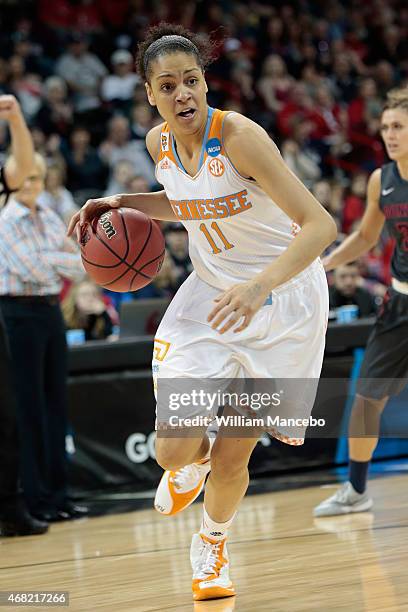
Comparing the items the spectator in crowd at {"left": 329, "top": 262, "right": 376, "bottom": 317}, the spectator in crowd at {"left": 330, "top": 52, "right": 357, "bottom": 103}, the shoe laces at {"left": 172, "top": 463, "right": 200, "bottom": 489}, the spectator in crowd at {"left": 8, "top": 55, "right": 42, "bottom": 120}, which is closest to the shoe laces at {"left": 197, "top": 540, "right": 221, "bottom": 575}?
the shoe laces at {"left": 172, "top": 463, "right": 200, "bottom": 489}

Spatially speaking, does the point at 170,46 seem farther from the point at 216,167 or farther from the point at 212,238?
the point at 212,238

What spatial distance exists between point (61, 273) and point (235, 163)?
8.26 feet

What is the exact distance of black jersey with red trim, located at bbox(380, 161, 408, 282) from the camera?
512 cm

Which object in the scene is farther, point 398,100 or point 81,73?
point 81,73

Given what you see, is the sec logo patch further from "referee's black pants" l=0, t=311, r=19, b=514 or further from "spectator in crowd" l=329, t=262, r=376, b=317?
"spectator in crowd" l=329, t=262, r=376, b=317

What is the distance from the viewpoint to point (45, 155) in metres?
9.80

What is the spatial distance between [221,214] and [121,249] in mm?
474

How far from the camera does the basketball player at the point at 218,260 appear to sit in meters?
3.37

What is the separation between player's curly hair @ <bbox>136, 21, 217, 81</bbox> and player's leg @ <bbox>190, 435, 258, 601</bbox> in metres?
1.37

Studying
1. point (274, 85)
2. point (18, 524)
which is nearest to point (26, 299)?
point (18, 524)

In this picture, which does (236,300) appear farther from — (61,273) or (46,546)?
(61,273)

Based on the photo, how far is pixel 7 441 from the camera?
16.4 feet

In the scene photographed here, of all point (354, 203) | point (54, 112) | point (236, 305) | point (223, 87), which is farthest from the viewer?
point (223, 87)

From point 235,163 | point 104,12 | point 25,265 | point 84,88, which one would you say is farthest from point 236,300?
point 104,12
